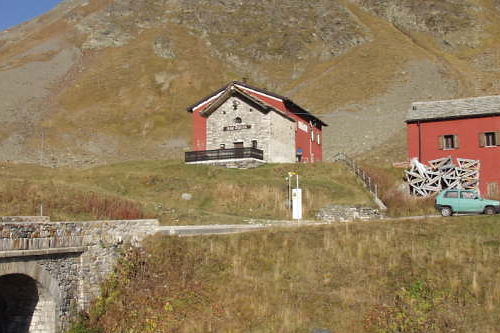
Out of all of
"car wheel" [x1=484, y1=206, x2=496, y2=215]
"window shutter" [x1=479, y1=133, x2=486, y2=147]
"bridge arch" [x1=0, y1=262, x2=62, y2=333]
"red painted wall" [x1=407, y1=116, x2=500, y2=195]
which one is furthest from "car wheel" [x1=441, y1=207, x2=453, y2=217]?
"bridge arch" [x1=0, y1=262, x2=62, y2=333]

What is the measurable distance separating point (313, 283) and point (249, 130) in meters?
28.1

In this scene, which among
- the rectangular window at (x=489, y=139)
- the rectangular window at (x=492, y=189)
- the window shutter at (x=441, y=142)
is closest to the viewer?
the rectangular window at (x=492, y=189)

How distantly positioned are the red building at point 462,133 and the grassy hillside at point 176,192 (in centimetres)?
674

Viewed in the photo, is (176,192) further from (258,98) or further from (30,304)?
(30,304)

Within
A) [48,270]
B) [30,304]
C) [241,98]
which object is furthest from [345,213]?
[241,98]

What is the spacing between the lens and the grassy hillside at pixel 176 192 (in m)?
26.2

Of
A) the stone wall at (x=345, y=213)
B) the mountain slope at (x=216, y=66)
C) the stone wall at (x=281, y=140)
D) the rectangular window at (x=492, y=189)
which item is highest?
the mountain slope at (x=216, y=66)

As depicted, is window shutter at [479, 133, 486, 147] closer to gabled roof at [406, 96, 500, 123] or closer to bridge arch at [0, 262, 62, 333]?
gabled roof at [406, 96, 500, 123]

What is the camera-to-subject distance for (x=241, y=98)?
46.3 m

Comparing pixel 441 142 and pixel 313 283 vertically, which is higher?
pixel 441 142

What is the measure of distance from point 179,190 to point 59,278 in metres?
18.5

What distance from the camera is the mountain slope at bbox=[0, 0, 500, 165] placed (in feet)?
252

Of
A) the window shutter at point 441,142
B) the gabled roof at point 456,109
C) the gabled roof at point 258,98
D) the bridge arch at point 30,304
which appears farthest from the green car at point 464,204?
the gabled roof at point 258,98

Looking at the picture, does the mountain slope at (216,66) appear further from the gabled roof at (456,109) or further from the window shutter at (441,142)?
the window shutter at (441,142)
